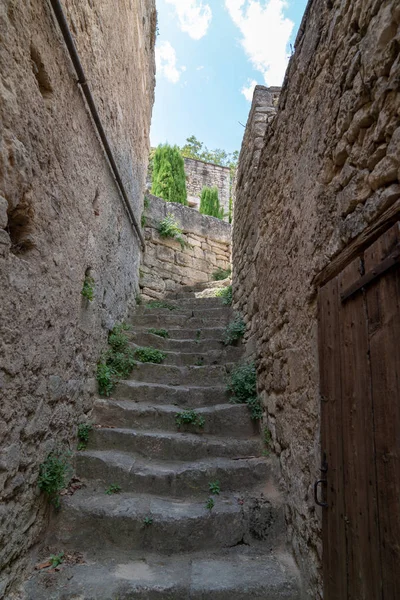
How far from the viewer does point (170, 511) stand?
240 cm

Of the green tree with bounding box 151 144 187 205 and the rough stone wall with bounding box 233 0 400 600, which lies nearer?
the rough stone wall with bounding box 233 0 400 600

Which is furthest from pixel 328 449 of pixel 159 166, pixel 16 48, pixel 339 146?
pixel 159 166

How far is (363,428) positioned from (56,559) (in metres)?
1.92

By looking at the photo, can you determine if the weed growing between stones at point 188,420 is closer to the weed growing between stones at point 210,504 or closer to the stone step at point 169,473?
the stone step at point 169,473

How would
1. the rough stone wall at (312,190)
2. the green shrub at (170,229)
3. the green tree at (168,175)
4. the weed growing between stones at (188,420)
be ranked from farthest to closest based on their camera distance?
the green tree at (168,175)
the green shrub at (170,229)
the weed growing between stones at (188,420)
the rough stone wall at (312,190)

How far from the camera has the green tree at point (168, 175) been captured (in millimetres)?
10273

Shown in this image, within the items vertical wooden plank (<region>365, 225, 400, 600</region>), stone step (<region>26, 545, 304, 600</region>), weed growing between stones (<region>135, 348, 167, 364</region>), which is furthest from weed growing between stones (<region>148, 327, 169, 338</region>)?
vertical wooden plank (<region>365, 225, 400, 600</region>)

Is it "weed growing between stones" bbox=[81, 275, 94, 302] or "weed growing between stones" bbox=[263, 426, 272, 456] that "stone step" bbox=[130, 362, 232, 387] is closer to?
"weed growing between stones" bbox=[263, 426, 272, 456]

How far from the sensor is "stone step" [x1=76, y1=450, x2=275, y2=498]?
265 centimetres

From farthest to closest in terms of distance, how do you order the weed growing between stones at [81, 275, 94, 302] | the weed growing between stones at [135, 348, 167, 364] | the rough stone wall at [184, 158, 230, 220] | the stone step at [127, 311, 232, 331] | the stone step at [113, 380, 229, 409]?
the rough stone wall at [184, 158, 230, 220] → the stone step at [127, 311, 232, 331] → the weed growing between stones at [135, 348, 167, 364] → the stone step at [113, 380, 229, 409] → the weed growing between stones at [81, 275, 94, 302]

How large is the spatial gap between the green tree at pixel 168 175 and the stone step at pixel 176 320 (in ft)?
19.0

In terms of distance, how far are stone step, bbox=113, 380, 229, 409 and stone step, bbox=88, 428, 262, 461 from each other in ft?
1.70

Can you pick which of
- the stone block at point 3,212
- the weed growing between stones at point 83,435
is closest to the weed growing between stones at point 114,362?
the weed growing between stones at point 83,435

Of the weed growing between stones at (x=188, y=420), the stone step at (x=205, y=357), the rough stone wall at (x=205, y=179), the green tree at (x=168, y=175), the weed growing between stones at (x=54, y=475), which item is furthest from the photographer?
the rough stone wall at (x=205, y=179)
